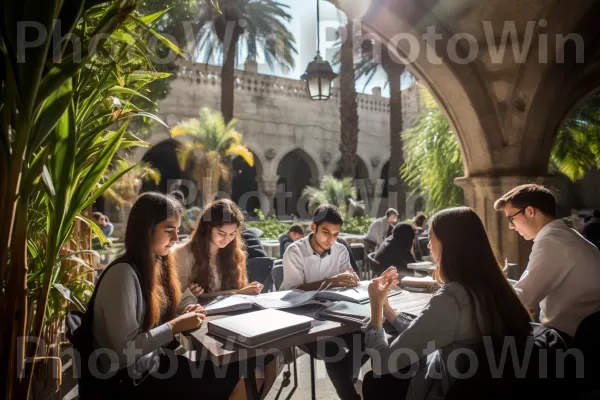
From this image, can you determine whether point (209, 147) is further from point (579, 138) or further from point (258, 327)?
point (258, 327)

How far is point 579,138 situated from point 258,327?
8732 mm

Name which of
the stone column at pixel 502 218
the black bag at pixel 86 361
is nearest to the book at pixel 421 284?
the stone column at pixel 502 218

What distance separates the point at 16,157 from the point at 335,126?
18.1m

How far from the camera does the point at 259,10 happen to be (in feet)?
54.9

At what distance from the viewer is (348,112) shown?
15648 millimetres

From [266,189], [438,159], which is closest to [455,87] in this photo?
[438,159]

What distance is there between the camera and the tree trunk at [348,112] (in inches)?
596

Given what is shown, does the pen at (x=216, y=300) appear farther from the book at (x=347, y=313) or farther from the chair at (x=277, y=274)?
the chair at (x=277, y=274)

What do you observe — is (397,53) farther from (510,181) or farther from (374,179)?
(374,179)

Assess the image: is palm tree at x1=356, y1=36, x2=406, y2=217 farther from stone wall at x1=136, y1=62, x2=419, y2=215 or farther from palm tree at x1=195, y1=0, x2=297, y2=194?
palm tree at x1=195, y1=0, x2=297, y2=194

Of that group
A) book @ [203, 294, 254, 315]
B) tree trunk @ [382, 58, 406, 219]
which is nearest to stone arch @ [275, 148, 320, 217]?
tree trunk @ [382, 58, 406, 219]

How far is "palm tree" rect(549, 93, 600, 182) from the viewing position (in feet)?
25.2

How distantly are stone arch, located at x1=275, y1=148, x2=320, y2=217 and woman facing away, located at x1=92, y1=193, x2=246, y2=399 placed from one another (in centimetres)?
1934

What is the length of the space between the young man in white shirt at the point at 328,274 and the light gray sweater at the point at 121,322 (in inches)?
46.3
